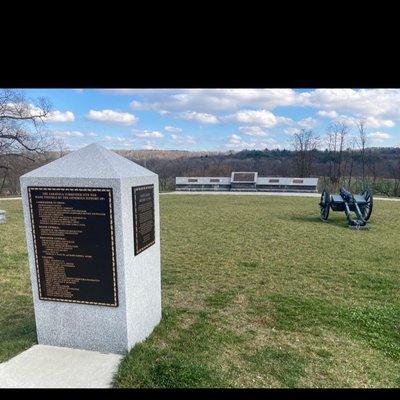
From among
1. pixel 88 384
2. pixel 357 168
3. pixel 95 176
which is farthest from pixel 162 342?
pixel 357 168

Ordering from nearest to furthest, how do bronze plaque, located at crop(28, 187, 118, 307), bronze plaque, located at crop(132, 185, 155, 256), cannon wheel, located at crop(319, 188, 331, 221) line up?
bronze plaque, located at crop(28, 187, 118, 307) < bronze plaque, located at crop(132, 185, 155, 256) < cannon wheel, located at crop(319, 188, 331, 221)

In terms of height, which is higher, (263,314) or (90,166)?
(90,166)

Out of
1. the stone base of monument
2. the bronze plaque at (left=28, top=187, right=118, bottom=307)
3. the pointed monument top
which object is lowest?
the stone base of monument

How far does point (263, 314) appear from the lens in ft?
14.2

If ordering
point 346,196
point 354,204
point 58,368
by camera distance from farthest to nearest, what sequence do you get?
point 346,196 < point 354,204 < point 58,368

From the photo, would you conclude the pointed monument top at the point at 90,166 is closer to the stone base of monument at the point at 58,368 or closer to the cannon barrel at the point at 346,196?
the stone base of monument at the point at 58,368

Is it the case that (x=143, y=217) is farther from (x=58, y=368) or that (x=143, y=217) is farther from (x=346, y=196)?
(x=346, y=196)

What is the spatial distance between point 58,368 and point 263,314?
263 centimetres

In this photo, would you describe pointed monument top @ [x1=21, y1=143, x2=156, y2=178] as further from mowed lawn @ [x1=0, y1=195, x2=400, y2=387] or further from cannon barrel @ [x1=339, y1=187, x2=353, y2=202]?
cannon barrel @ [x1=339, y1=187, x2=353, y2=202]

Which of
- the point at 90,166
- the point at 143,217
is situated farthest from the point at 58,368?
the point at 90,166

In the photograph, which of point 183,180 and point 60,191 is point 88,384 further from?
point 183,180

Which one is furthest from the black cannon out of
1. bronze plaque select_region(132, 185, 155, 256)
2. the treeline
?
the treeline

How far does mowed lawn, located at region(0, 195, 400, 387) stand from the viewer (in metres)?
3.03

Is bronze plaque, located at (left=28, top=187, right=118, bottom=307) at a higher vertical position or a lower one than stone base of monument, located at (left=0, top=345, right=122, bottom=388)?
higher
